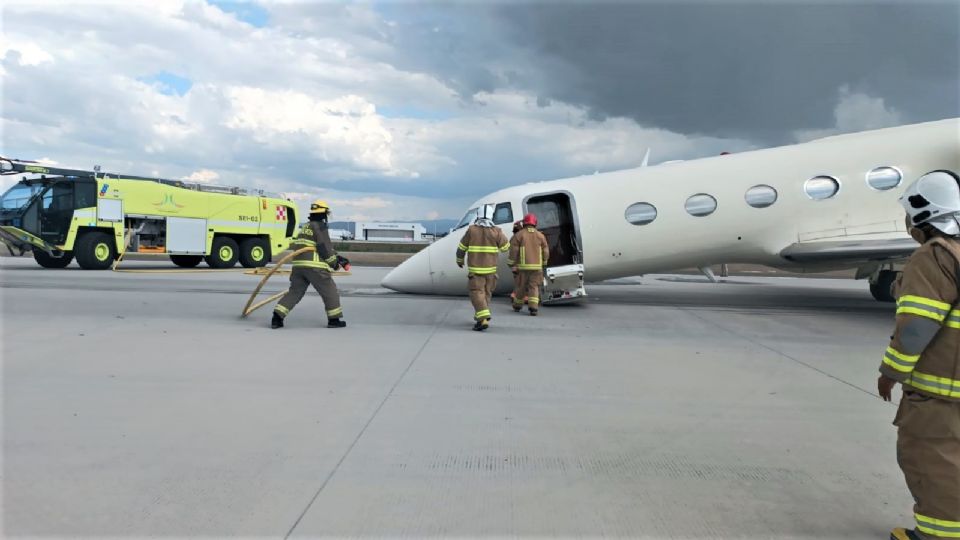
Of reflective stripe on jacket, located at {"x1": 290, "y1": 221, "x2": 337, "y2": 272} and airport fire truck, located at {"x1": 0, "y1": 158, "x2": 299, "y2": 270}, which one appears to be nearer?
reflective stripe on jacket, located at {"x1": 290, "y1": 221, "x2": 337, "y2": 272}

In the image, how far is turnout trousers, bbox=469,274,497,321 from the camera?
8.28 m

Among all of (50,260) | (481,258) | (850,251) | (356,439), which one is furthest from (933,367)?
(50,260)

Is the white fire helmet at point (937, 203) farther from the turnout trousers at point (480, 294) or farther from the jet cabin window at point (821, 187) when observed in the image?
the jet cabin window at point (821, 187)

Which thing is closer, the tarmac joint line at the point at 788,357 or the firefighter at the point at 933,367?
the firefighter at the point at 933,367

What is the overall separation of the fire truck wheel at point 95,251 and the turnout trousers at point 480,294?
49.6 ft

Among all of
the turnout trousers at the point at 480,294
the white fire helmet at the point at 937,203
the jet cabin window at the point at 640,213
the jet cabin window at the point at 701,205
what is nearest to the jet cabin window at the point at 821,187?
the jet cabin window at the point at 701,205

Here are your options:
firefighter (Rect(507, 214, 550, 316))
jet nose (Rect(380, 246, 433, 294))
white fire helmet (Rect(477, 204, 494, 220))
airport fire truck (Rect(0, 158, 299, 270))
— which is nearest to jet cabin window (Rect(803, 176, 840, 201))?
firefighter (Rect(507, 214, 550, 316))

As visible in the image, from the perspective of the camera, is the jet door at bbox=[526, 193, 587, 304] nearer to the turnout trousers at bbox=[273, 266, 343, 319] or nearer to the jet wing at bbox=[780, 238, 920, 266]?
the jet wing at bbox=[780, 238, 920, 266]

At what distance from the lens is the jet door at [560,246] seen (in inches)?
420

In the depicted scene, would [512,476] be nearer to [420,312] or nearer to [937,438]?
[937,438]

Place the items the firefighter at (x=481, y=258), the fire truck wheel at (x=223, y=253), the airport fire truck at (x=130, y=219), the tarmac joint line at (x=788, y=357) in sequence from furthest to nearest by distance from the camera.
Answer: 1. the fire truck wheel at (x=223, y=253)
2. the airport fire truck at (x=130, y=219)
3. the firefighter at (x=481, y=258)
4. the tarmac joint line at (x=788, y=357)

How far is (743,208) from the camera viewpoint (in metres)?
11.0

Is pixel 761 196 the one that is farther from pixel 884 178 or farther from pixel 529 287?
pixel 529 287

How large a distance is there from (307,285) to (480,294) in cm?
244
